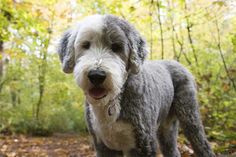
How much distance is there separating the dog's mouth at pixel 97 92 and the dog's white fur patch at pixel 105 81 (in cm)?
4

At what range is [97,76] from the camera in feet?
9.30

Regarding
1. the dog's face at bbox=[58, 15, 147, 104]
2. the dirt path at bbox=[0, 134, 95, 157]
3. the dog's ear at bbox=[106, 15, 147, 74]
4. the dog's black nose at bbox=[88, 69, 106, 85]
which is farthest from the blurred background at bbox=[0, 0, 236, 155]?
the dog's black nose at bbox=[88, 69, 106, 85]

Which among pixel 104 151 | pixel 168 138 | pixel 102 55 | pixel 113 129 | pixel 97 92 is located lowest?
pixel 168 138

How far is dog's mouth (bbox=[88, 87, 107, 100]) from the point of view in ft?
9.88

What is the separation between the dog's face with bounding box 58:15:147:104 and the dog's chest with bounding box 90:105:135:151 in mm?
169

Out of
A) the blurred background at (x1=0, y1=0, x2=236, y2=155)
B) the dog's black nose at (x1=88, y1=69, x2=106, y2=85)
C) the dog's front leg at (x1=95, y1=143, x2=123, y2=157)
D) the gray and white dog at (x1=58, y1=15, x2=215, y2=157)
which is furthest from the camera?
the blurred background at (x1=0, y1=0, x2=236, y2=155)

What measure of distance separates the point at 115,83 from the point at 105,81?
9cm

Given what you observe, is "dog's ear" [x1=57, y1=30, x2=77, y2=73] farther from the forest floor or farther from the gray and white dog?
the forest floor

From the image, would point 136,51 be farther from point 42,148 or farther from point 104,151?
point 42,148

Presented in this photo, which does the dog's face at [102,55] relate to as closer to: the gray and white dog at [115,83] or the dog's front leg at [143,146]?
the gray and white dog at [115,83]

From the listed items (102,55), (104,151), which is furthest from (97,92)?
(104,151)

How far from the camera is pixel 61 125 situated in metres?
11.4

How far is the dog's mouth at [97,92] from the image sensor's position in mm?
3012

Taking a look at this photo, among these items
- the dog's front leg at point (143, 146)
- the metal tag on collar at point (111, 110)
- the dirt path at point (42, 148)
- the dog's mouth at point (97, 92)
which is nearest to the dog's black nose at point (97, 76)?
the dog's mouth at point (97, 92)
